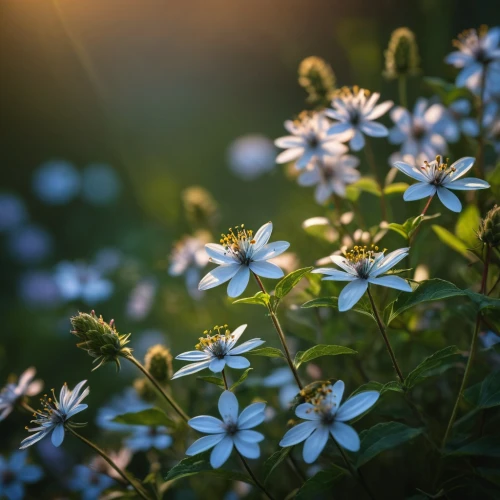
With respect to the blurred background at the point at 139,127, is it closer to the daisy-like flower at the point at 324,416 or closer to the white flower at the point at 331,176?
the white flower at the point at 331,176

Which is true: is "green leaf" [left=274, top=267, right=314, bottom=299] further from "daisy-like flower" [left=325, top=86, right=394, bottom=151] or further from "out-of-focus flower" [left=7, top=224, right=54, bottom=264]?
"out-of-focus flower" [left=7, top=224, right=54, bottom=264]

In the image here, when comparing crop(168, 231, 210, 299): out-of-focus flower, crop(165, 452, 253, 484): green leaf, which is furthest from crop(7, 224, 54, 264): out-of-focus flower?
crop(165, 452, 253, 484): green leaf

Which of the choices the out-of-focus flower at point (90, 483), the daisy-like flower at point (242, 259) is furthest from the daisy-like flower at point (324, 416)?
the out-of-focus flower at point (90, 483)

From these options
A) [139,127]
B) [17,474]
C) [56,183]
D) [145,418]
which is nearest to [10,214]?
[56,183]

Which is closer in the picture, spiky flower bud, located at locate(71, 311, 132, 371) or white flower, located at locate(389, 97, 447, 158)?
spiky flower bud, located at locate(71, 311, 132, 371)

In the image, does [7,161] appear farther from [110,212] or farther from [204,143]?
[204,143]

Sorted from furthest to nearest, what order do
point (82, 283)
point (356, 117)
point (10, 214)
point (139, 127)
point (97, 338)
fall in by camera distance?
point (139, 127), point (10, 214), point (82, 283), point (356, 117), point (97, 338)

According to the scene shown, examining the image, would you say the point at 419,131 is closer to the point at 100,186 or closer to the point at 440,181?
the point at 440,181
